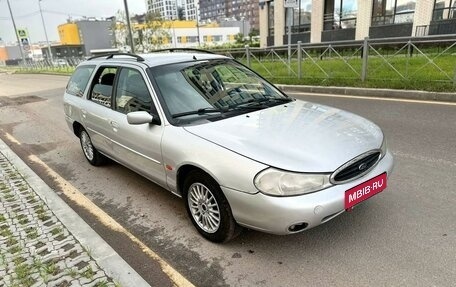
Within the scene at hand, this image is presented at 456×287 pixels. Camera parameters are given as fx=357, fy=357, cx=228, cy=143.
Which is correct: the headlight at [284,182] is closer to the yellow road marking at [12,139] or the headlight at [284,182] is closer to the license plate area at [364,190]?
the license plate area at [364,190]

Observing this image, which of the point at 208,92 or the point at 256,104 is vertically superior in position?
the point at 208,92

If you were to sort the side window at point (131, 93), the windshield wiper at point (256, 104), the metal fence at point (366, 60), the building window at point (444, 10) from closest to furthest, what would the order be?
the windshield wiper at point (256, 104) → the side window at point (131, 93) → the metal fence at point (366, 60) → the building window at point (444, 10)

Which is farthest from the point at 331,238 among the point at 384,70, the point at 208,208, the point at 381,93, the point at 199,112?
the point at 384,70

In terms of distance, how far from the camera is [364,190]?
289cm

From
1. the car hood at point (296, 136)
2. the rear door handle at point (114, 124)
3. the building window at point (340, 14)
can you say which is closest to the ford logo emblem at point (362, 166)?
the car hood at point (296, 136)

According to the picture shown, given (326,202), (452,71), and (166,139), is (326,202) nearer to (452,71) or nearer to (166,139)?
(166,139)

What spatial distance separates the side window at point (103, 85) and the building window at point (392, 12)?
66.6ft

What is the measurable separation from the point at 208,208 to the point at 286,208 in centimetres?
→ 83

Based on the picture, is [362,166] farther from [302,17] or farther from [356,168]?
[302,17]

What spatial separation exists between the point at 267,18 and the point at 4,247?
28909 mm

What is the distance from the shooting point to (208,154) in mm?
2926

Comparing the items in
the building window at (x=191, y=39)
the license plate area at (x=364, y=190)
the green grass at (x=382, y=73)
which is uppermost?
the license plate area at (x=364, y=190)

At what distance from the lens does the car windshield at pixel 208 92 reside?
11.5 ft

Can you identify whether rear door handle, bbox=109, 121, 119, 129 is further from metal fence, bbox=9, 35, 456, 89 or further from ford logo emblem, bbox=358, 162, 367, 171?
metal fence, bbox=9, 35, 456, 89
